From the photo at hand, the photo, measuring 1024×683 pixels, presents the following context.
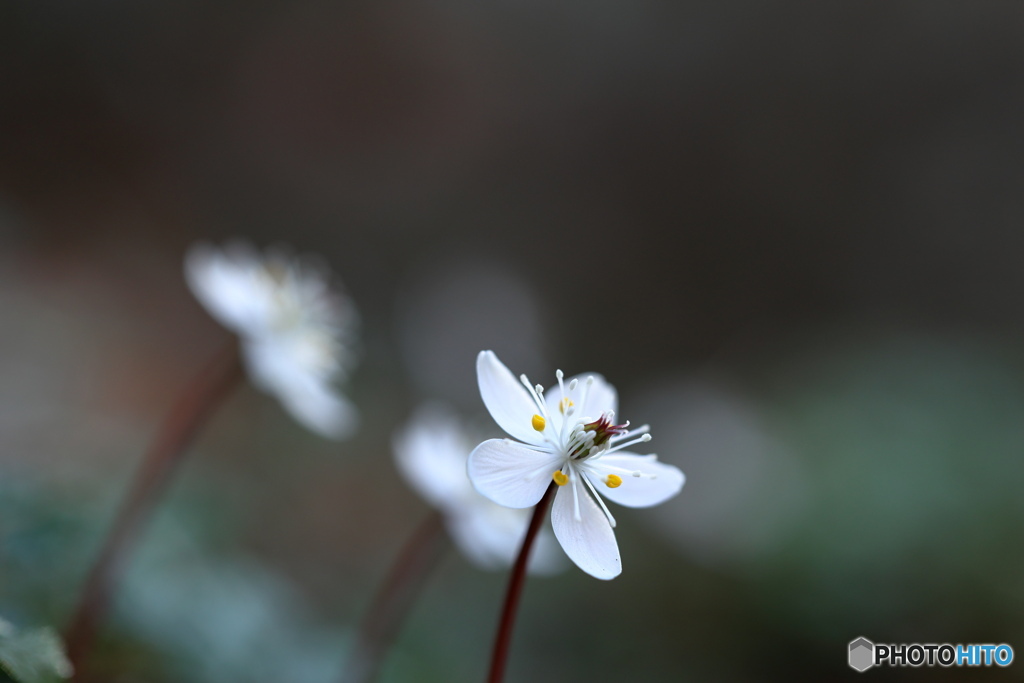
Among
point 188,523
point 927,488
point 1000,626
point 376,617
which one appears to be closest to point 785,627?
point 1000,626

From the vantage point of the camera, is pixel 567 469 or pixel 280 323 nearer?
pixel 567 469

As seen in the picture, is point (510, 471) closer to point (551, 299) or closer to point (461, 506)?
point (461, 506)

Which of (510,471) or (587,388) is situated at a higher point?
(587,388)

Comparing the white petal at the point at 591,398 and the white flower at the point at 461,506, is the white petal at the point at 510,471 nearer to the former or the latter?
the white petal at the point at 591,398

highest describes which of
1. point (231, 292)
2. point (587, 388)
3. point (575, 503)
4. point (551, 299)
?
point (551, 299)

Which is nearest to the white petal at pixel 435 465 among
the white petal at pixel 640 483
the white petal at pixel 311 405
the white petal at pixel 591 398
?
the white petal at pixel 311 405

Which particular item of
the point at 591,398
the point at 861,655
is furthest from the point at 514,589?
the point at 861,655

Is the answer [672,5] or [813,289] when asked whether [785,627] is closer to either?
[813,289]
